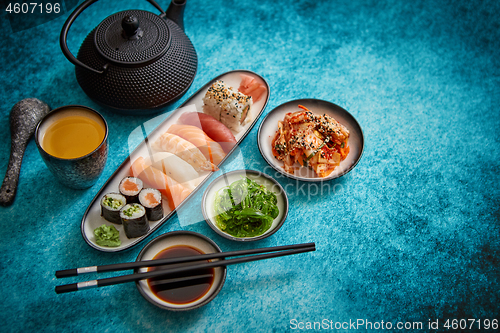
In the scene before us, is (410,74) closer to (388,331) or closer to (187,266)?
(388,331)

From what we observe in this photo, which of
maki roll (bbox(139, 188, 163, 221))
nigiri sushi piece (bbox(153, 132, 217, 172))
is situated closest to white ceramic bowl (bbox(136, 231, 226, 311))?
maki roll (bbox(139, 188, 163, 221))

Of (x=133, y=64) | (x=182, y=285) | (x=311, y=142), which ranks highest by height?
(x=133, y=64)

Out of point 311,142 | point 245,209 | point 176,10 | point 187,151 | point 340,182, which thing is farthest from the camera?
point 176,10

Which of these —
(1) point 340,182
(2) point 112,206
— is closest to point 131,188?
Result: (2) point 112,206

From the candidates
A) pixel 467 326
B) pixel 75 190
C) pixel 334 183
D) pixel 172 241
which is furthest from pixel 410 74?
pixel 75 190

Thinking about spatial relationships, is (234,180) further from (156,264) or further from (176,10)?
(176,10)

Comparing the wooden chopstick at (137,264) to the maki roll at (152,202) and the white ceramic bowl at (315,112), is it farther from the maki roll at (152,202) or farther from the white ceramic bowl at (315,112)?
the white ceramic bowl at (315,112)
